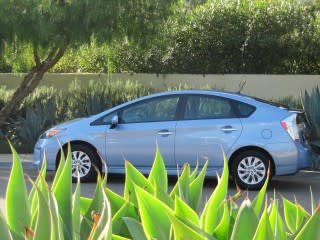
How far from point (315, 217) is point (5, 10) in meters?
13.5

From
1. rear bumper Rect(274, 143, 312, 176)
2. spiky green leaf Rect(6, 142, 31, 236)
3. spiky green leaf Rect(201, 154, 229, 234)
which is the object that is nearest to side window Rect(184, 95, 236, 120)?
rear bumper Rect(274, 143, 312, 176)

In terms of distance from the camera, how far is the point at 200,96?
11.1m

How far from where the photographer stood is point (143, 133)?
11047mm

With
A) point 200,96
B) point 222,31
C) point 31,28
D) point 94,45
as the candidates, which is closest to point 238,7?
point 222,31

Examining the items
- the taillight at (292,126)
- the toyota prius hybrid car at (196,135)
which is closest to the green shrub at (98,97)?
the toyota prius hybrid car at (196,135)

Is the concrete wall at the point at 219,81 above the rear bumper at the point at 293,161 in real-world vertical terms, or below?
above

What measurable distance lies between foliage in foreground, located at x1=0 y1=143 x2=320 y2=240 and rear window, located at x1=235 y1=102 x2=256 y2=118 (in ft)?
25.7

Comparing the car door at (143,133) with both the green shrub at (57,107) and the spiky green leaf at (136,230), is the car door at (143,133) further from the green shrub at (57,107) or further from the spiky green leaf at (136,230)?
the spiky green leaf at (136,230)

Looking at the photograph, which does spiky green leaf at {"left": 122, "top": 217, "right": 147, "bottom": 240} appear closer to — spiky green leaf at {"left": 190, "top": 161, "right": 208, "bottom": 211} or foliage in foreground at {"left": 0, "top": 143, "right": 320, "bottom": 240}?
foliage in foreground at {"left": 0, "top": 143, "right": 320, "bottom": 240}

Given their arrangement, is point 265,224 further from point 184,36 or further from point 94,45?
point 184,36

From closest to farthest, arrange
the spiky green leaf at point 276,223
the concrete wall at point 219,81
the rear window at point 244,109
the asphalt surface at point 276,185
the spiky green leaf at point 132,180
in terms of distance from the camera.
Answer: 1. the spiky green leaf at point 276,223
2. the spiky green leaf at point 132,180
3. the asphalt surface at point 276,185
4. the rear window at point 244,109
5. the concrete wall at point 219,81

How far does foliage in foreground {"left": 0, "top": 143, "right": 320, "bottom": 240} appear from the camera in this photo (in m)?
2.07

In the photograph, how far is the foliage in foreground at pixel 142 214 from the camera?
207 cm

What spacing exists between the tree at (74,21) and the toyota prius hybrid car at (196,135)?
155 inches
